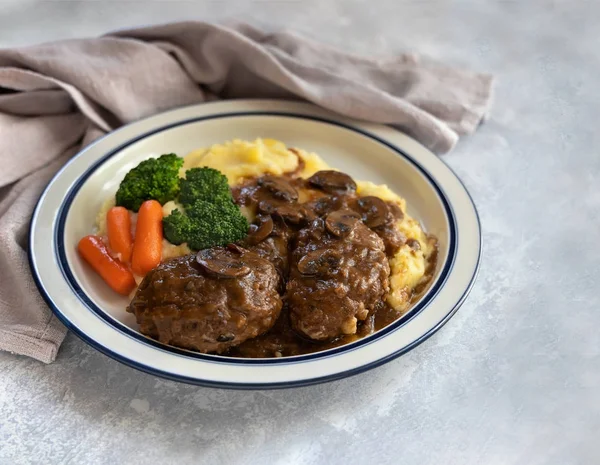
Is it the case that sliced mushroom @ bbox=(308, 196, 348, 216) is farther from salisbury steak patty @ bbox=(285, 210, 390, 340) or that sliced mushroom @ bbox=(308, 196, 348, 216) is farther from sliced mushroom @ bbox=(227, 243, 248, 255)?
sliced mushroom @ bbox=(227, 243, 248, 255)

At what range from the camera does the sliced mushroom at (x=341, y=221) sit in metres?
5.05

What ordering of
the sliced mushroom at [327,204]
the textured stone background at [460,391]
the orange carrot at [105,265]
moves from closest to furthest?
the textured stone background at [460,391], the orange carrot at [105,265], the sliced mushroom at [327,204]

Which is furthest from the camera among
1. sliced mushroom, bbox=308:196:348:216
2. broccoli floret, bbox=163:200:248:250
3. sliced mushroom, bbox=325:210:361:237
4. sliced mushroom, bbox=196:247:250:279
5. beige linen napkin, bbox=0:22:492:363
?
beige linen napkin, bbox=0:22:492:363

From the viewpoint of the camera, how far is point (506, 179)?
6.59m

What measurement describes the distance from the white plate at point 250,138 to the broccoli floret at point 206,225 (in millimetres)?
667

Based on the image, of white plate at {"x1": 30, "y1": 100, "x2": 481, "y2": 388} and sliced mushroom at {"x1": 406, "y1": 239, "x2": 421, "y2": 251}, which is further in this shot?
sliced mushroom at {"x1": 406, "y1": 239, "x2": 421, "y2": 251}

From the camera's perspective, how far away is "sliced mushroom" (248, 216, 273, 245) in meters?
5.16

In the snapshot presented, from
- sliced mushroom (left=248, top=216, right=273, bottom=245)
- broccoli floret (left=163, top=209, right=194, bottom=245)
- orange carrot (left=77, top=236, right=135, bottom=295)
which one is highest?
sliced mushroom (left=248, top=216, right=273, bottom=245)

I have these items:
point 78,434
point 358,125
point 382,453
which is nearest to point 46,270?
point 78,434

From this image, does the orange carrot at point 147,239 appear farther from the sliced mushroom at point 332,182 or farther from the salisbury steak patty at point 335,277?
the sliced mushroom at point 332,182

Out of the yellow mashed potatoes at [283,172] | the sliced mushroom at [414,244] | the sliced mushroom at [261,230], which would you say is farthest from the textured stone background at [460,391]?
the sliced mushroom at [261,230]

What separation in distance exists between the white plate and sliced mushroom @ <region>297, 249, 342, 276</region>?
1.87ft

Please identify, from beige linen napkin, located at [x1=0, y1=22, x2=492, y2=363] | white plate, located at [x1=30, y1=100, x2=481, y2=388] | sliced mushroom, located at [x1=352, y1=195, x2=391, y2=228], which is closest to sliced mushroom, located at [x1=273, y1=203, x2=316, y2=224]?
sliced mushroom, located at [x1=352, y1=195, x2=391, y2=228]

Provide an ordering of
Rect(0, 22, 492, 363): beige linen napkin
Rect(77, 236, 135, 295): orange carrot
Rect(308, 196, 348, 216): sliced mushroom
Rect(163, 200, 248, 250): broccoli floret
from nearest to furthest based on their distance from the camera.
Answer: Rect(163, 200, 248, 250): broccoli floret, Rect(77, 236, 135, 295): orange carrot, Rect(308, 196, 348, 216): sliced mushroom, Rect(0, 22, 492, 363): beige linen napkin
